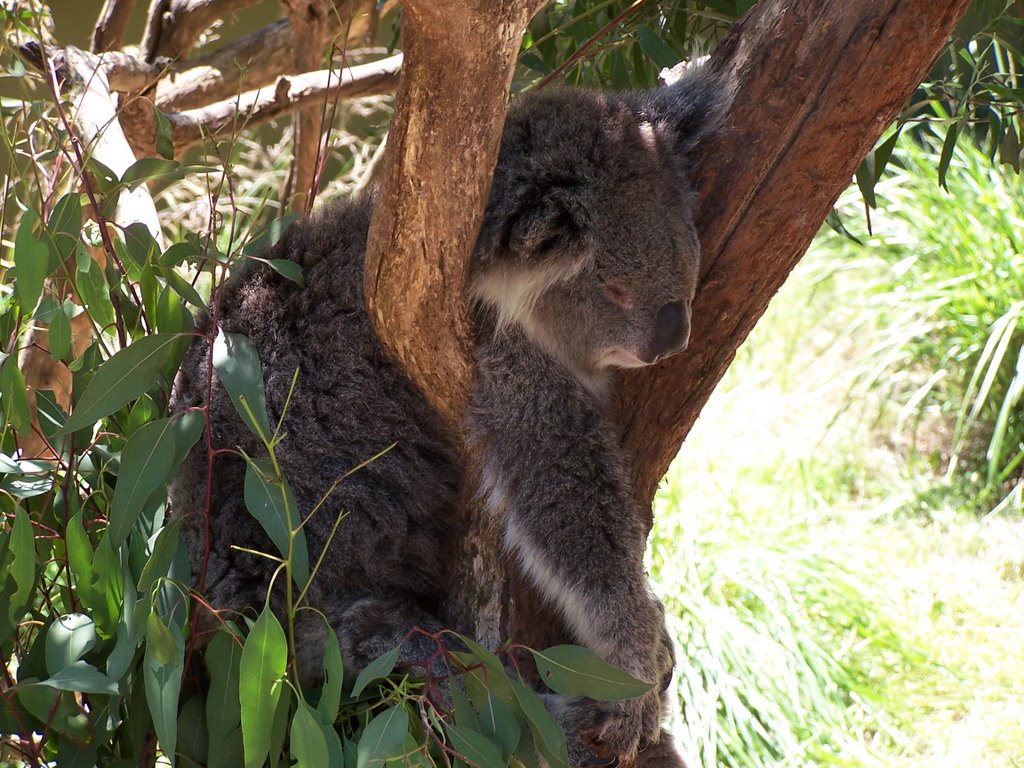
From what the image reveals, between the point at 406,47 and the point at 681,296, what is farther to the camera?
the point at 681,296

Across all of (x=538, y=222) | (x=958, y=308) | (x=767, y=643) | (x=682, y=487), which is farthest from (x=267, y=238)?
(x=958, y=308)

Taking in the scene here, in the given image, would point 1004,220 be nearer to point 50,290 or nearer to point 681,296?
point 681,296

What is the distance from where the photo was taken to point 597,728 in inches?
80.3

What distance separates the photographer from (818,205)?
204cm

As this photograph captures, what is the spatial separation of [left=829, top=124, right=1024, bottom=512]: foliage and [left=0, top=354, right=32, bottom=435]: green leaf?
15.5 ft

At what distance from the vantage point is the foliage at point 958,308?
5707 mm

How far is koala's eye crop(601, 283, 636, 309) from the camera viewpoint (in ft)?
6.89

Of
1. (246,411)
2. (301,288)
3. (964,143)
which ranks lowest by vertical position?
(246,411)

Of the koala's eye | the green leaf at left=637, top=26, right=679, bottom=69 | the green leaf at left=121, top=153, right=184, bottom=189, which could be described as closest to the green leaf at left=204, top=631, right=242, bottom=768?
the green leaf at left=121, top=153, right=184, bottom=189

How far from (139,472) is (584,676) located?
0.80 m

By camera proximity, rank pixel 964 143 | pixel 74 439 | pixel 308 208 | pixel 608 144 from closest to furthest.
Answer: pixel 74 439
pixel 608 144
pixel 308 208
pixel 964 143

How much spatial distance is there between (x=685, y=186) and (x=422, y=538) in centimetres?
91

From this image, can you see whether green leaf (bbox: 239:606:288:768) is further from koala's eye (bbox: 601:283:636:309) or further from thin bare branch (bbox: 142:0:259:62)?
thin bare branch (bbox: 142:0:259:62)

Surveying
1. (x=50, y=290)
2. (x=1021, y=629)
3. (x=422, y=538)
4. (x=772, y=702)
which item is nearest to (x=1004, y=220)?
(x=1021, y=629)
